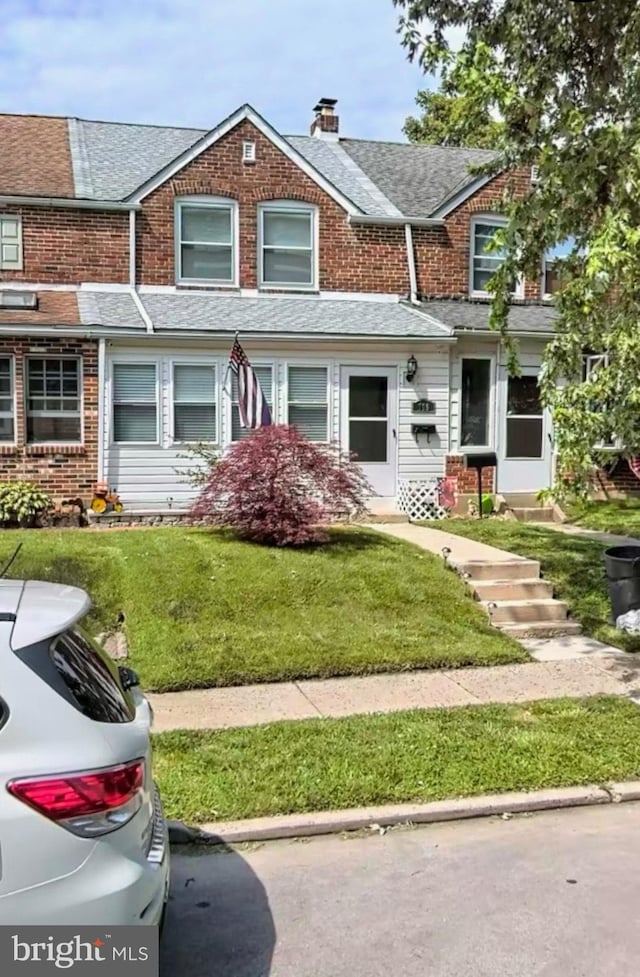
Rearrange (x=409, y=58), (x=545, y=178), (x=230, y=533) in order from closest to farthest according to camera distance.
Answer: (x=545, y=178), (x=409, y=58), (x=230, y=533)

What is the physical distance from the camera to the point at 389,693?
7176 mm

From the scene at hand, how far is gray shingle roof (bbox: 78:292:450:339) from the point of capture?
14156 mm

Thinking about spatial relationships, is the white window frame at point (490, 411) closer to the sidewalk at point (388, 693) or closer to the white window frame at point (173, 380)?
the white window frame at point (173, 380)

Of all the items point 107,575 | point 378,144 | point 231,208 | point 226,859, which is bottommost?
point 226,859

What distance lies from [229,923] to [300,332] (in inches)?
454

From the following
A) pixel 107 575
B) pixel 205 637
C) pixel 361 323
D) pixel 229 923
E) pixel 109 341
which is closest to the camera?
pixel 229 923

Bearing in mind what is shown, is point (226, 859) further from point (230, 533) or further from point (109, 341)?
point (109, 341)

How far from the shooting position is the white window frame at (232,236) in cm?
1556

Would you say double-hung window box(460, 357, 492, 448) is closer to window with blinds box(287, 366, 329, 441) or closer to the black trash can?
window with blinds box(287, 366, 329, 441)

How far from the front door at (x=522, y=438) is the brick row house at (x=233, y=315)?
0.11 feet

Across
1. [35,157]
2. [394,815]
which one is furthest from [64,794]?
[35,157]

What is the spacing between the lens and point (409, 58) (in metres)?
9.99

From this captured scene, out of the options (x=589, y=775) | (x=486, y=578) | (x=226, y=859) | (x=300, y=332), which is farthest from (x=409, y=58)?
(x=226, y=859)

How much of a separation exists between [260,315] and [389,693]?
9291 millimetres
